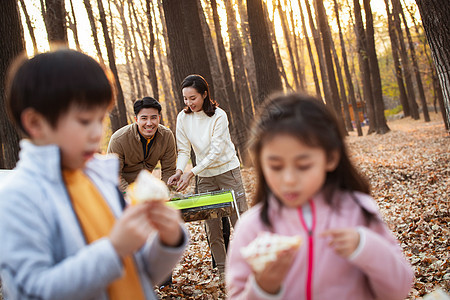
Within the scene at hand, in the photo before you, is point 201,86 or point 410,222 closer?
point 201,86

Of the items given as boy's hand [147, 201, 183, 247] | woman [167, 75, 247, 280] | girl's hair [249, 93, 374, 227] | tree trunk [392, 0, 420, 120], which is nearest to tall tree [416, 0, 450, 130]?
woman [167, 75, 247, 280]

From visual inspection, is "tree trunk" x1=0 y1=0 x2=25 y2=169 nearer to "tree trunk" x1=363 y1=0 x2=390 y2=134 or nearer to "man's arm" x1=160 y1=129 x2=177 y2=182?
"man's arm" x1=160 y1=129 x2=177 y2=182

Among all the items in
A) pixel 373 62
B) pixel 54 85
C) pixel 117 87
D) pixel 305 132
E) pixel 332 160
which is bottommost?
pixel 332 160

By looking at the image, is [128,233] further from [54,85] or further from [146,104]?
[146,104]

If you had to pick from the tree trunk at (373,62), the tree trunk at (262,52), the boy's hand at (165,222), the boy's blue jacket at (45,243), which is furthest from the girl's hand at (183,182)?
the tree trunk at (373,62)

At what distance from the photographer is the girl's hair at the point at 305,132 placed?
1.71 metres

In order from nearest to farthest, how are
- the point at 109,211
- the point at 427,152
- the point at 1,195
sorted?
the point at 1,195, the point at 109,211, the point at 427,152

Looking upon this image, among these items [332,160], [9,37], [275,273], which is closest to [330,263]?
→ [275,273]

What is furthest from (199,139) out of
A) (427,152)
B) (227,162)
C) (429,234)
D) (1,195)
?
(427,152)

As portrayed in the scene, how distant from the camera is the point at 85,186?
5.39ft

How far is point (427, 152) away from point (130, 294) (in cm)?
1356

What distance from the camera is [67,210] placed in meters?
1.51

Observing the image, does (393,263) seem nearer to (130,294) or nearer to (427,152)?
(130,294)

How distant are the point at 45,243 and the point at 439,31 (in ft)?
17.6
